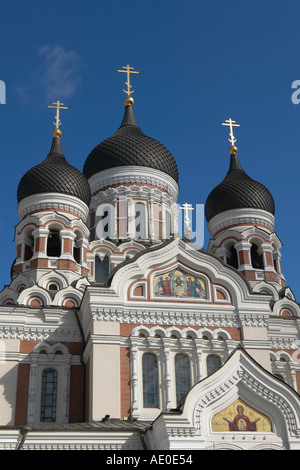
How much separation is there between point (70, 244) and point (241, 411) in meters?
9.18

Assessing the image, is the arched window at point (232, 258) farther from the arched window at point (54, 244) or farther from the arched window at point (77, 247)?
the arched window at point (54, 244)

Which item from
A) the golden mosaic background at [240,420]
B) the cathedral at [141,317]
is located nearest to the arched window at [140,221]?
the cathedral at [141,317]

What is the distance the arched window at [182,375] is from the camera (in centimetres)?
1524

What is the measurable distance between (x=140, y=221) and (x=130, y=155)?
2425 mm

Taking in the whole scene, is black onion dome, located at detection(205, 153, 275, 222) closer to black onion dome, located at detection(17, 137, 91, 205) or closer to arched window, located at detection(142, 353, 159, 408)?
black onion dome, located at detection(17, 137, 91, 205)

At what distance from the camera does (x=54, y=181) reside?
20297 millimetres

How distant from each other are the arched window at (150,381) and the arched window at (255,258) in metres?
7.29

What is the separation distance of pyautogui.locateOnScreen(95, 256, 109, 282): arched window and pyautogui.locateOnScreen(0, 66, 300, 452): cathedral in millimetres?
46

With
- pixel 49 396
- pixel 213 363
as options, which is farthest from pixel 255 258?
pixel 49 396

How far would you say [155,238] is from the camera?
72.6 ft

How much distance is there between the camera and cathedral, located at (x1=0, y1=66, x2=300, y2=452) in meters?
11.9

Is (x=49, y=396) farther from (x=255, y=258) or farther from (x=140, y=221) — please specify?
(x=255, y=258)

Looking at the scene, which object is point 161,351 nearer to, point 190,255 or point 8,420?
point 190,255
